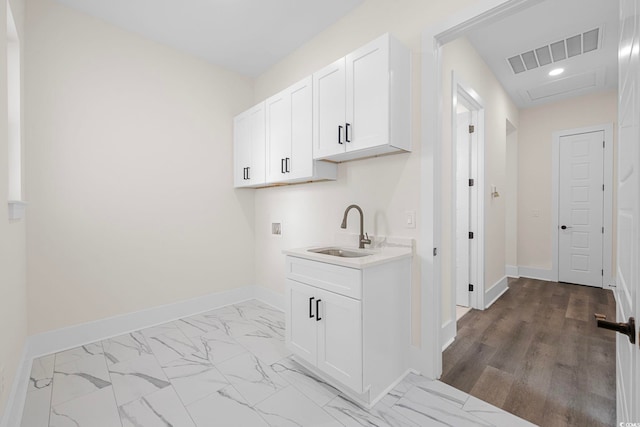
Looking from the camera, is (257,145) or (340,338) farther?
(257,145)

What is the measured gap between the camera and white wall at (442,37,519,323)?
239 centimetres

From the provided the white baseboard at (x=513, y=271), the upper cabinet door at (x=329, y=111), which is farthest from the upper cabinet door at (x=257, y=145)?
the white baseboard at (x=513, y=271)

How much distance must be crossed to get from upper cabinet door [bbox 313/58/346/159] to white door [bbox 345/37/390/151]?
2.3 inches

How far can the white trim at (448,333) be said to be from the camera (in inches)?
94.0

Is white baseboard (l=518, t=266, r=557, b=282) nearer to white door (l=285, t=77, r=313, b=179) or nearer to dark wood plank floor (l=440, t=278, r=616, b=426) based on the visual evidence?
dark wood plank floor (l=440, t=278, r=616, b=426)

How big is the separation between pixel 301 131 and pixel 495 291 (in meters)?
3.20

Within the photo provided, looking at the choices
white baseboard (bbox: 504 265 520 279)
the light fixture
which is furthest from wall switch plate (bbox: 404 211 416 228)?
white baseboard (bbox: 504 265 520 279)

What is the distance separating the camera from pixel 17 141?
1.98 m

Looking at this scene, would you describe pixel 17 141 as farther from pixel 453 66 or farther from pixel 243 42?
pixel 453 66

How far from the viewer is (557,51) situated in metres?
3.03

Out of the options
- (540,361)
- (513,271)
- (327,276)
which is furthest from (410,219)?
(513,271)

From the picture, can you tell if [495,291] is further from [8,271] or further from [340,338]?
[8,271]

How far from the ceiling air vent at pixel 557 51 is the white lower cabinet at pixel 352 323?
Result: 9.62 ft

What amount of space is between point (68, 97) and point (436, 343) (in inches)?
140
